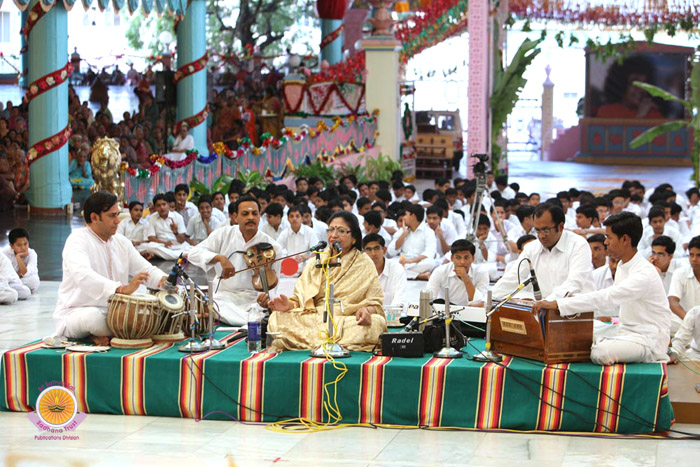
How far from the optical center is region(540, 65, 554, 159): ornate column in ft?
104

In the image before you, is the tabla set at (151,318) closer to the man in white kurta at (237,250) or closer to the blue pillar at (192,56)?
the man in white kurta at (237,250)

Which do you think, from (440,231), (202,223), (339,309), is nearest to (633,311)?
(339,309)

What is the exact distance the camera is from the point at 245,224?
8148mm

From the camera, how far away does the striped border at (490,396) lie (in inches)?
235

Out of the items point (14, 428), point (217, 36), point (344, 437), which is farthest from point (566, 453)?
point (217, 36)

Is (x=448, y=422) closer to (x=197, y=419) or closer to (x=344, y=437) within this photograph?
(x=344, y=437)

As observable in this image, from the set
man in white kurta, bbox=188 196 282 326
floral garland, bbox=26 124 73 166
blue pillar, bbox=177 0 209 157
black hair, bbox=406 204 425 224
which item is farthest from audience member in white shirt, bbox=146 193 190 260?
blue pillar, bbox=177 0 209 157

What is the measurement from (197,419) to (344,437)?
0.93m

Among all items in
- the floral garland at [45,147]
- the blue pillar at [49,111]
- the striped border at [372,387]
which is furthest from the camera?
the floral garland at [45,147]

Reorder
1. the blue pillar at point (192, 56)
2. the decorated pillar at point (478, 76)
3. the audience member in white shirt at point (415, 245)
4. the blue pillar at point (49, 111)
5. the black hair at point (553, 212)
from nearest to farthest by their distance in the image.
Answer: the black hair at point (553, 212) → the audience member in white shirt at point (415, 245) → the blue pillar at point (49, 111) → the decorated pillar at point (478, 76) → the blue pillar at point (192, 56)

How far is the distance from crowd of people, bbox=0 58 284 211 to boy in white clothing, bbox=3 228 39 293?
571cm

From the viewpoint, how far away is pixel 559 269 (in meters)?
6.85

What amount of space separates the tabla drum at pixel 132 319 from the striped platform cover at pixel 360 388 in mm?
100

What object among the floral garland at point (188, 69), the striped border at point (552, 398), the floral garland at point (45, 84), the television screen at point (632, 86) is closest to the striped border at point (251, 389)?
the striped border at point (552, 398)
